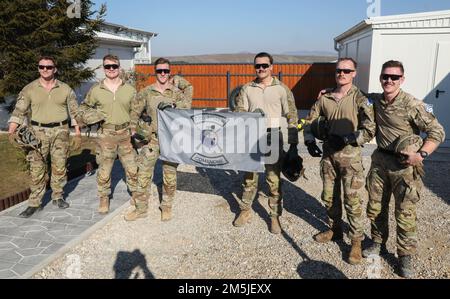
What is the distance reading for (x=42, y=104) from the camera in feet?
17.2

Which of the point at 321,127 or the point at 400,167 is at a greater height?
the point at 321,127

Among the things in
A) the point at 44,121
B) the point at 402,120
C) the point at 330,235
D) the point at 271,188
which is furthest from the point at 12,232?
the point at 402,120

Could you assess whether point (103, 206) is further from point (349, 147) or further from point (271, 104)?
point (349, 147)

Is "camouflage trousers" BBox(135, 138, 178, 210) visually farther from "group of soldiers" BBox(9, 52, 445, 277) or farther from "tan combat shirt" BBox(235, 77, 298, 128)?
"tan combat shirt" BBox(235, 77, 298, 128)

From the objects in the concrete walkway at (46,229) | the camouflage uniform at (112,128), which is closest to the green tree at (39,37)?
the concrete walkway at (46,229)

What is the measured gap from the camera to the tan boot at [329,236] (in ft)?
15.4

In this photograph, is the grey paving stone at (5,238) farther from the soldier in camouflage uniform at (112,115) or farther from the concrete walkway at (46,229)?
the soldier in camouflage uniform at (112,115)

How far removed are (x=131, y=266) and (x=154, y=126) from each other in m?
2.07

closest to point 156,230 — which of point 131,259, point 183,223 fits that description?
point 183,223

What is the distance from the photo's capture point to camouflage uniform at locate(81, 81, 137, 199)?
5.20 metres

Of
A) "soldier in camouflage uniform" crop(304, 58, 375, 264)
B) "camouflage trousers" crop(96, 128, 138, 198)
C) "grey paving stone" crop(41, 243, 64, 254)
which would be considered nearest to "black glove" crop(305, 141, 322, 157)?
"soldier in camouflage uniform" crop(304, 58, 375, 264)

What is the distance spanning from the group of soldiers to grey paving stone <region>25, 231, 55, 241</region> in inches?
27.1

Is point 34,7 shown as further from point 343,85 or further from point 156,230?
point 343,85
